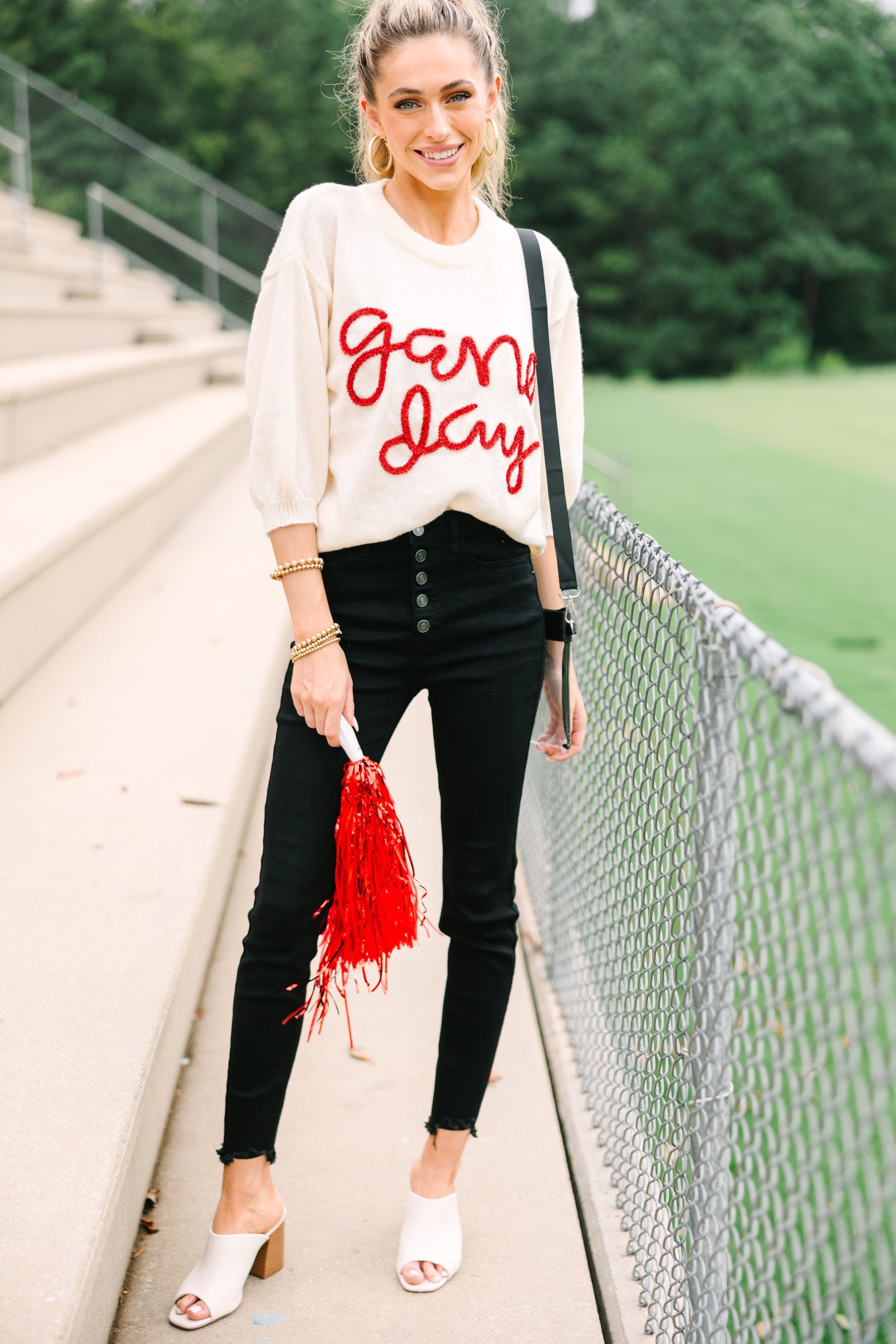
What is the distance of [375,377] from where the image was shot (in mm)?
1474

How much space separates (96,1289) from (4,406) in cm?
335

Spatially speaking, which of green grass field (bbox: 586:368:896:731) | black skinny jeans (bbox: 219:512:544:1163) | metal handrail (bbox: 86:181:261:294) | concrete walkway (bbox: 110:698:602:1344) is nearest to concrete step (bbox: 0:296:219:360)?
metal handrail (bbox: 86:181:261:294)

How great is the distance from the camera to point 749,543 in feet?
29.6

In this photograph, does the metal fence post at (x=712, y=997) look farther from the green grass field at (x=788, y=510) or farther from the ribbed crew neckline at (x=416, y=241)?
the green grass field at (x=788, y=510)

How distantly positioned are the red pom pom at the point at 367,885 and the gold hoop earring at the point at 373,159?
798mm

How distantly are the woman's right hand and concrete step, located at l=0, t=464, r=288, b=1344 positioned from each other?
23.8 inches

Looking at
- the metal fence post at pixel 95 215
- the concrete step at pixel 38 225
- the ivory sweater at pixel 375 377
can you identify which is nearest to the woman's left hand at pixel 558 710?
the ivory sweater at pixel 375 377

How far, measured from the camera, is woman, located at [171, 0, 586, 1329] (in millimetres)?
1475

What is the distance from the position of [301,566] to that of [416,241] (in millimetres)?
443

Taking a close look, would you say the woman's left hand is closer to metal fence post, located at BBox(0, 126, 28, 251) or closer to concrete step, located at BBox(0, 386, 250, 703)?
concrete step, located at BBox(0, 386, 250, 703)

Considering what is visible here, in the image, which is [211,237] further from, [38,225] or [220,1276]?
[220,1276]

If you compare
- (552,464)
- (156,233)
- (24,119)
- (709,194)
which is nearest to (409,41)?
(552,464)

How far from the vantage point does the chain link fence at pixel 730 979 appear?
1005 millimetres

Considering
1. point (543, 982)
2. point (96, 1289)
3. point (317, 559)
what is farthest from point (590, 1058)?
point (317, 559)
